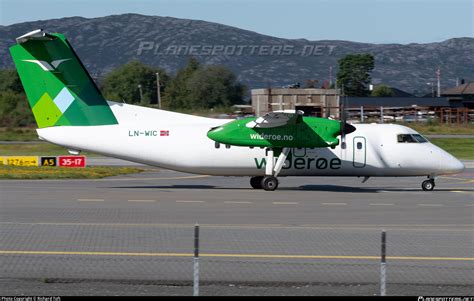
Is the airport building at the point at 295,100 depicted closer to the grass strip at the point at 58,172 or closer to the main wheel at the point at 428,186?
the grass strip at the point at 58,172

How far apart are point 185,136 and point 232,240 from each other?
12.4 metres

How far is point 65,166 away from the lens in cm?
4012

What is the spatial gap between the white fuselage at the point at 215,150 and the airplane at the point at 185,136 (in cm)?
4

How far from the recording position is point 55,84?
28844mm

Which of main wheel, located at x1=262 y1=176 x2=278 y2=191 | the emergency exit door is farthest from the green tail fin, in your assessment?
the emergency exit door

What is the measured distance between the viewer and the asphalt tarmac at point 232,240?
1270 cm

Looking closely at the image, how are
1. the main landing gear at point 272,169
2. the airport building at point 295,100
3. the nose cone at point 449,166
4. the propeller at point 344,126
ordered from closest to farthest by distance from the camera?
1. the propeller at point 344,126
2. the main landing gear at point 272,169
3. the nose cone at point 449,166
4. the airport building at point 295,100

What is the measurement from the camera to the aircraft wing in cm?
2844

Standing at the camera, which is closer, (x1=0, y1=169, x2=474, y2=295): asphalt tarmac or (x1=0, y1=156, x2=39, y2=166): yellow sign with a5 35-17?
(x1=0, y1=169, x2=474, y2=295): asphalt tarmac

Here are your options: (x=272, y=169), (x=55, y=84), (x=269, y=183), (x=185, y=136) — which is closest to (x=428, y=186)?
(x=272, y=169)

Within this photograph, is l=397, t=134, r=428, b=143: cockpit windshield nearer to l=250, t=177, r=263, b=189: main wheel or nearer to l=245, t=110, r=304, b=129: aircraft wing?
l=245, t=110, r=304, b=129: aircraft wing

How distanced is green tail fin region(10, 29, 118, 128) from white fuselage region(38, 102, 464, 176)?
1.22ft

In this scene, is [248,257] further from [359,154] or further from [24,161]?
[24,161]

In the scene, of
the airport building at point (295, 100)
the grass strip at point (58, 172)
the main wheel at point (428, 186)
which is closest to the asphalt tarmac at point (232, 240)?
the main wheel at point (428, 186)
